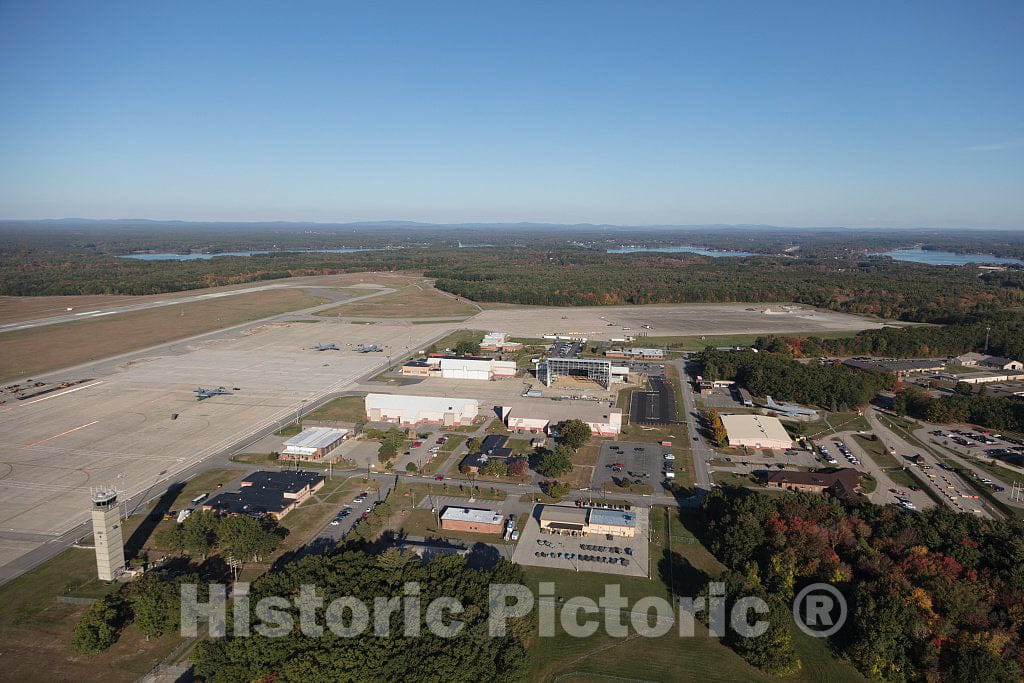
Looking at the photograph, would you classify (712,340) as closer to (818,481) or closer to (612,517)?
(818,481)

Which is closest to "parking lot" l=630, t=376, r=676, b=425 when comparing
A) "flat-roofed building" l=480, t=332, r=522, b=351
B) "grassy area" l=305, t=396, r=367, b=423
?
"flat-roofed building" l=480, t=332, r=522, b=351

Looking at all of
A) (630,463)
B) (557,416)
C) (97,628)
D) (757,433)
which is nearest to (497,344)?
(557,416)

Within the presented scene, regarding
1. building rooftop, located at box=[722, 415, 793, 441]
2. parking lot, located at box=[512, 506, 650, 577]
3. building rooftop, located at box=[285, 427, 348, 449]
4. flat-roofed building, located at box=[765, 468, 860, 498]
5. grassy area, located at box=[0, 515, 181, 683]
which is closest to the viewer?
grassy area, located at box=[0, 515, 181, 683]

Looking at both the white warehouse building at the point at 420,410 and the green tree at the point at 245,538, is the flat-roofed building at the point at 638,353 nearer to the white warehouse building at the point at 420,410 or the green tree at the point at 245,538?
the white warehouse building at the point at 420,410

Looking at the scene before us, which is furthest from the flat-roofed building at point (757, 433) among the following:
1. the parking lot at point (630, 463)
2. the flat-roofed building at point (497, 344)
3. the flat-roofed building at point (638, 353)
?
the flat-roofed building at point (497, 344)

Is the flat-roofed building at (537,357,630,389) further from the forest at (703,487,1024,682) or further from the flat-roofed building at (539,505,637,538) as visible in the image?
the forest at (703,487,1024,682)

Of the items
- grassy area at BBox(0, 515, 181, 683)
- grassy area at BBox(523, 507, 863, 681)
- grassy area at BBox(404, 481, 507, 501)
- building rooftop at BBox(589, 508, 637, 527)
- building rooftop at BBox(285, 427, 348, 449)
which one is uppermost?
building rooftop at BBox(285, 427, 348, 449)
